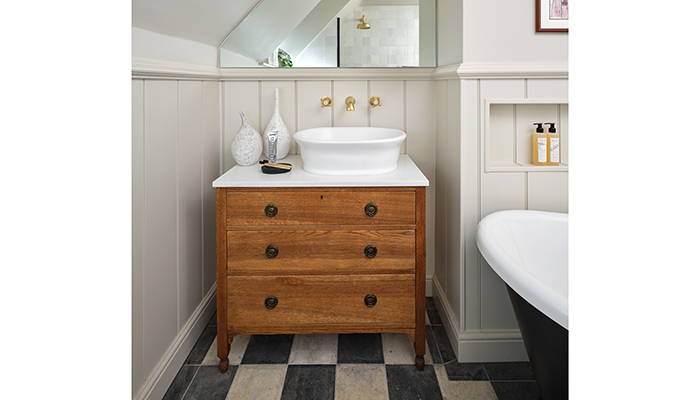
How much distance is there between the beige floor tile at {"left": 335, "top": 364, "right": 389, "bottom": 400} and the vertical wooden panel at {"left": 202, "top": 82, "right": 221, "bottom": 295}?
2.56ft

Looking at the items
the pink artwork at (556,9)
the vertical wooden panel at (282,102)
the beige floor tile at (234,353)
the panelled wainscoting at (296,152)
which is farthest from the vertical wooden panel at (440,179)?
the beige floor tile at (234,353)

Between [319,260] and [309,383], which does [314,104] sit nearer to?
[319,260]

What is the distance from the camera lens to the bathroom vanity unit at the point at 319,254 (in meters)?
1.49

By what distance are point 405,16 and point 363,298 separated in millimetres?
1364

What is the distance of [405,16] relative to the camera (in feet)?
6.66

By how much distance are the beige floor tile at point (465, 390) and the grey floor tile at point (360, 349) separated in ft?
0.85

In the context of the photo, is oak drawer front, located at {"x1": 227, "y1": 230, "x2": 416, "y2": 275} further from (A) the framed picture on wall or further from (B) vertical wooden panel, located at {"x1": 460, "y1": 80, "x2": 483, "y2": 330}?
(A) the framed picture on wall

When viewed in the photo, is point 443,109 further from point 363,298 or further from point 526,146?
point 363,298

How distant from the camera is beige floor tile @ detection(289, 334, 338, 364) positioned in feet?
5.41

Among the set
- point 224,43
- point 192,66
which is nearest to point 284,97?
point 224,43

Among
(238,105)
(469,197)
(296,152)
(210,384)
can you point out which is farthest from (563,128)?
(210,384)

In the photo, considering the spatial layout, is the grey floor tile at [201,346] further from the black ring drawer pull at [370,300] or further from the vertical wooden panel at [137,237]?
the black ring drawer pull at [370,300]

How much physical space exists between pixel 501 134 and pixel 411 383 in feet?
3.38
